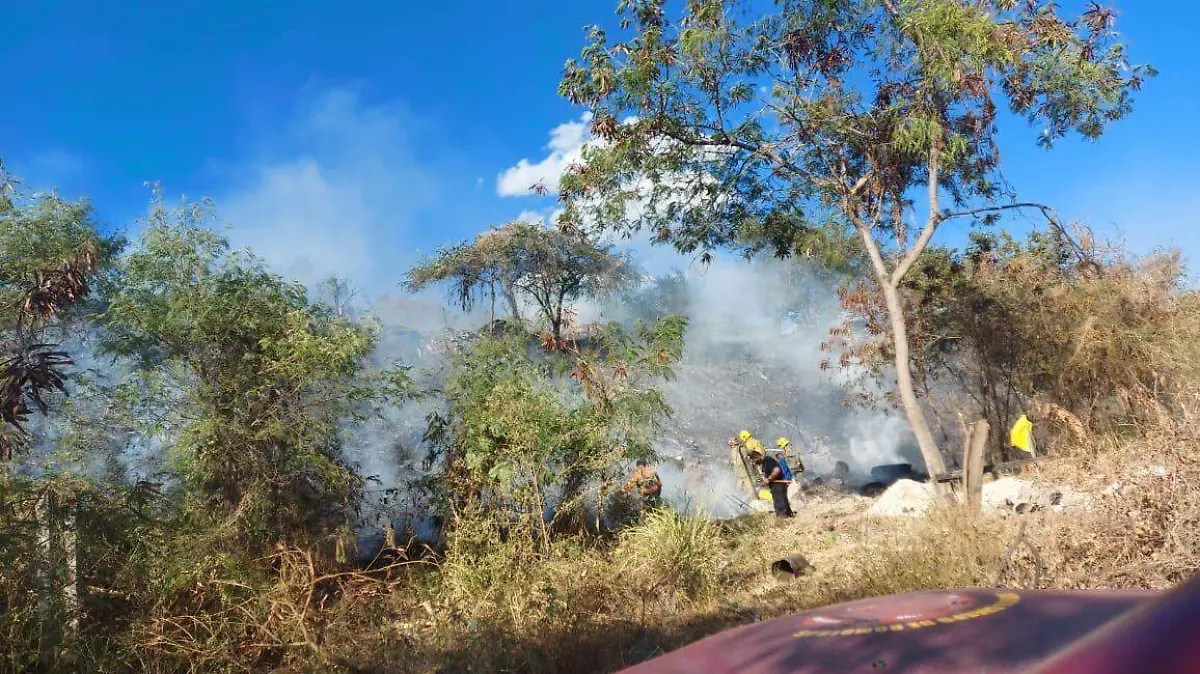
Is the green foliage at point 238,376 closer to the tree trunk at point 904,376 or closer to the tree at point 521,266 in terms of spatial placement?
the tree trunk at point 904,376

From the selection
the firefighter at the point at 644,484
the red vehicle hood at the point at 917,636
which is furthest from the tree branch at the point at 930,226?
the red vehicle hood at the point at 917,636

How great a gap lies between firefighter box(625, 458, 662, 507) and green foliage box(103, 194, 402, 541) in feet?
10.0

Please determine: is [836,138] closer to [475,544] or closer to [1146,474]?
[1146,474]

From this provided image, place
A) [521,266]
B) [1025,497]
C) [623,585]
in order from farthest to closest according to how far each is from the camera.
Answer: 1. [521,266]
2. [1025,497]
3. [623,585]

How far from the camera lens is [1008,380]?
13.1 metres

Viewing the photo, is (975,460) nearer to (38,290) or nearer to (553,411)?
(553,411)

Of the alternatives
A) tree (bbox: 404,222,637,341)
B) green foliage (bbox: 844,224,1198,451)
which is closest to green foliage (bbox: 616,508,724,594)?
green foliage (bbox: 844,224,1198,451)

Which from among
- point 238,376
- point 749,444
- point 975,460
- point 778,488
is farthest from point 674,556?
point 749,444

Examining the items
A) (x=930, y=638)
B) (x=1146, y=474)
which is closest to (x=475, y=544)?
(x=1146, y=474)

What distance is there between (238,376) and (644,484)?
443cm

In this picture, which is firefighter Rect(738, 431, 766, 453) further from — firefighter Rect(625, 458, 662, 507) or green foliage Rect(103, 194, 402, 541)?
green foliage Rect(103, 194, 402, 541)

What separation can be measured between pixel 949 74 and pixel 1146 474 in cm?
527

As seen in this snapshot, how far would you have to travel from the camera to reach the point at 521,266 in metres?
16.1

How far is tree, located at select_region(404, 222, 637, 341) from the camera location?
15.8 meters
